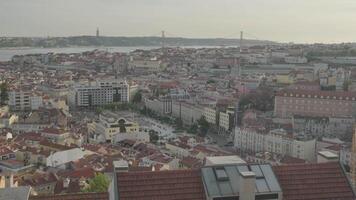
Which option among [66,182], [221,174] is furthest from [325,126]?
[221,174]

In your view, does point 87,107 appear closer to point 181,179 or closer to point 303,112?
point 303,112

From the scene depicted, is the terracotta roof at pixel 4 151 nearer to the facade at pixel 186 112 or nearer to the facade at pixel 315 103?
the facade at pixel 186 112

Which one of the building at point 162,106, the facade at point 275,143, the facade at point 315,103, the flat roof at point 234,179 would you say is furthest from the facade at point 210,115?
the flat roof at point 234,179

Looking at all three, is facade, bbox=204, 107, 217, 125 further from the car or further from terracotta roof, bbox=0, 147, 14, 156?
terracotta roof, bbox=0, 147, 14, 156

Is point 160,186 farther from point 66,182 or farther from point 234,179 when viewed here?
point 66,182

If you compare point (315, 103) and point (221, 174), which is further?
point (315, 103)

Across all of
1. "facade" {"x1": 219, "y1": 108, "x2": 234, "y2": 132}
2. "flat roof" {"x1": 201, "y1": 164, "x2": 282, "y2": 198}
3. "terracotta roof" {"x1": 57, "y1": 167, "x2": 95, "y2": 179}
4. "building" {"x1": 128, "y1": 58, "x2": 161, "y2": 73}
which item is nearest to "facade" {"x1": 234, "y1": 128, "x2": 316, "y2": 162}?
"facade" {"x1": 219, "y1": 108, "x2": 234, "y2": 132}
